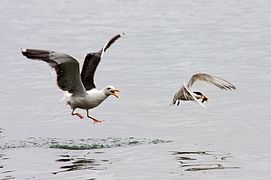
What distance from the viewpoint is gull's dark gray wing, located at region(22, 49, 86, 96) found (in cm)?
1460

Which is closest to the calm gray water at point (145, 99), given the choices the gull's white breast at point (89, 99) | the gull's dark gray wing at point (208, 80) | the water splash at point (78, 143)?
the water splash at point (78, 143)

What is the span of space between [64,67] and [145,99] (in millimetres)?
4973

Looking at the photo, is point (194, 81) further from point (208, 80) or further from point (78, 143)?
point (78, 143)

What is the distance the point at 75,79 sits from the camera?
1574 centimetres

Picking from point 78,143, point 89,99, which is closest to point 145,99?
point 89,99

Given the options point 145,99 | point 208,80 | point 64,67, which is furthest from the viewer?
point 145,99

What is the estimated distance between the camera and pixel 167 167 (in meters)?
14.0

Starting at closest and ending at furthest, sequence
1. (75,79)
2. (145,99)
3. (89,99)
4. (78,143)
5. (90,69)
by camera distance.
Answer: (75,79) → (78,143) → (89,99) → (90,69) → (145,99)

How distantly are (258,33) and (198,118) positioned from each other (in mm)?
10963

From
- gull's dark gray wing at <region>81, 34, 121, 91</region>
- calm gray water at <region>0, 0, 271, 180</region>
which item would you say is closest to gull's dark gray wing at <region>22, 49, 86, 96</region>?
gull's dark gray wing at <region>81, 34, 121, 91</region>

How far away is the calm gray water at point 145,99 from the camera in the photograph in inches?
564

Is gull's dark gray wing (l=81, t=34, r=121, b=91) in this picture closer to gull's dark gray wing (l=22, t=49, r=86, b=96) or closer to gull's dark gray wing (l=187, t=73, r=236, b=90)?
gull's dark gray wing (l=22, t=49, r=86, b=96)

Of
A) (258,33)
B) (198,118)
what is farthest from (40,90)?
(258,33)

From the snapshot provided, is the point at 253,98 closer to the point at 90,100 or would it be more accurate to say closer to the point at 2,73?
the point at 90,100
